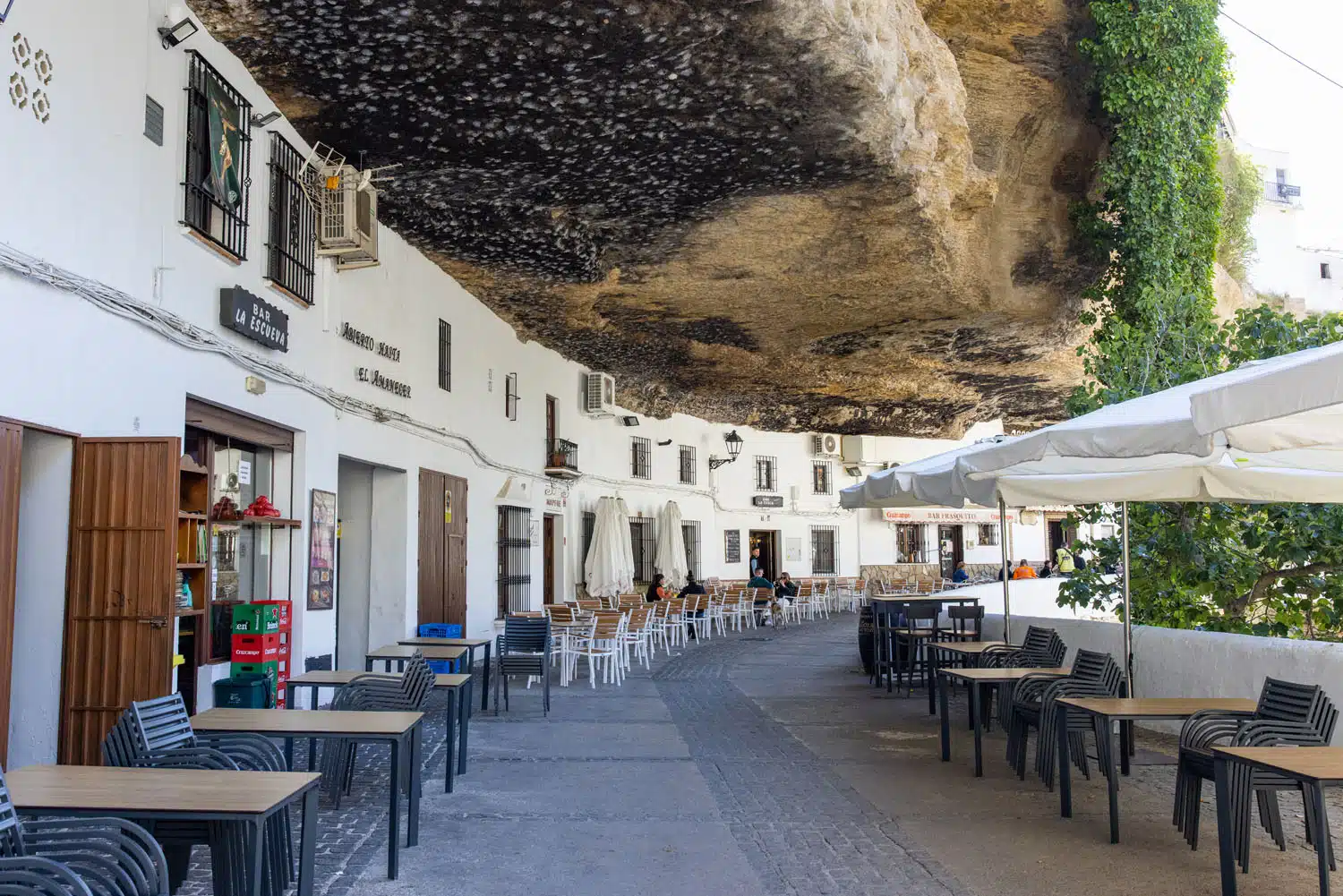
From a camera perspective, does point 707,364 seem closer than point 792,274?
No

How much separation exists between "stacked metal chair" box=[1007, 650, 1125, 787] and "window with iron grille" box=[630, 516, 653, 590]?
15264 mm

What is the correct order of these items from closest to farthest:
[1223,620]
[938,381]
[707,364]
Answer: [1223,620]
[707,364]
[938,381]

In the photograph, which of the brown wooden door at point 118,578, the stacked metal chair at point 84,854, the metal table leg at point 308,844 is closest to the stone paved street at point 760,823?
the metal table leg at point 308,844

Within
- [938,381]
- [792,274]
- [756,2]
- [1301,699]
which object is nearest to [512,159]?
[756,2]

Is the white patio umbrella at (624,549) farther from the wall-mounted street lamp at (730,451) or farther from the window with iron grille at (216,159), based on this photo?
the window with iron grille at (216,159)

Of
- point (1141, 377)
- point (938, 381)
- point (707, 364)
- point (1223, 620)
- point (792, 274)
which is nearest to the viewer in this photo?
point (1223, 620)

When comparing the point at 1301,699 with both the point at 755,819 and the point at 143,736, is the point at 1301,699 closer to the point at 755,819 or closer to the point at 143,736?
the point at 755,819

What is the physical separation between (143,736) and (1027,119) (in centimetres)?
1321

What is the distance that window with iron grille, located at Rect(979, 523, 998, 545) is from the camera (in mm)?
31141

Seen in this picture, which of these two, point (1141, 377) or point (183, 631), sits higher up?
point (1141, 377)

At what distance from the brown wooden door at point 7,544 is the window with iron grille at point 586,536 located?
1347 centimetres

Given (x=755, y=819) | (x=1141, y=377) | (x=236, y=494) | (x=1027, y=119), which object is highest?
(x=1027, y=119)

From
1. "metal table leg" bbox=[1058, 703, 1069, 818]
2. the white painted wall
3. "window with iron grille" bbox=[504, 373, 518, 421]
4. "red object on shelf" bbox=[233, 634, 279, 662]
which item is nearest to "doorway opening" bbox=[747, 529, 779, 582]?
"window with iron grille" bbox=[504, 373, 518, 421]

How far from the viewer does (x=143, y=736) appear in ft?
13.6
